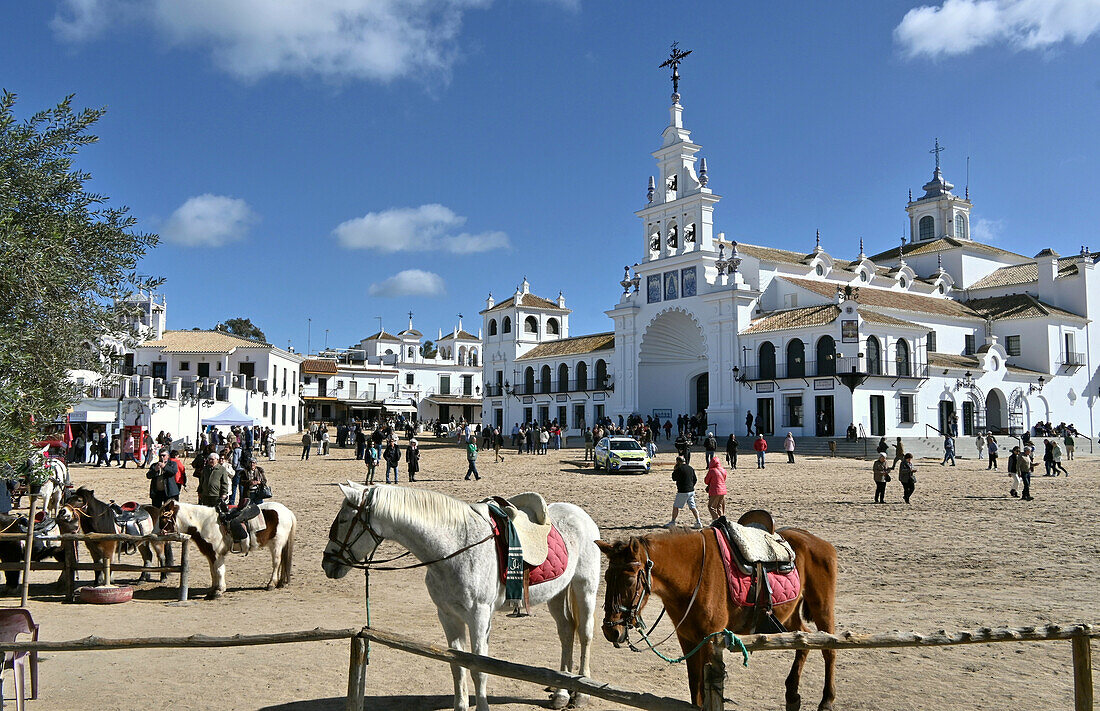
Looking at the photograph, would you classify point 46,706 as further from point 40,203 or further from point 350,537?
point 40,203

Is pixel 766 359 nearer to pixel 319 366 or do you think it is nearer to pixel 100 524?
pixel 100 524

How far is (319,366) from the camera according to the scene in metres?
75.2

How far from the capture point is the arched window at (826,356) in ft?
136

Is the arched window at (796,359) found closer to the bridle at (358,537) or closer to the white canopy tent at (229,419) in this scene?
the white canopy tent at (229,419)

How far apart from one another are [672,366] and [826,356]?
12.0 m

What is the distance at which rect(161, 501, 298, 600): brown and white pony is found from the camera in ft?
37.8

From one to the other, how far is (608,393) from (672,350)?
4924 mm

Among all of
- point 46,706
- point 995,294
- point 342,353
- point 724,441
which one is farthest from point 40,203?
point 342,353

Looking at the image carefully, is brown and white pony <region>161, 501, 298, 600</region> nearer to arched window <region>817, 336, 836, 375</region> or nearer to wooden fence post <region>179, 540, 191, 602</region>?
wooden fence post <region>179, 540, 191, 602</region>

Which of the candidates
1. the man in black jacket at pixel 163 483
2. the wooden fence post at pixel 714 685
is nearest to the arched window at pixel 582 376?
the man in black jacket at pixel 163 483

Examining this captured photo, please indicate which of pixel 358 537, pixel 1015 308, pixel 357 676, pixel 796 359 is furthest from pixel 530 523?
pixel 1015 308

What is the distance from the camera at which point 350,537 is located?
6.34 meters

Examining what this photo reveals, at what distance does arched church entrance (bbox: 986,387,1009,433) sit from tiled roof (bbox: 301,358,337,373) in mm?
50081

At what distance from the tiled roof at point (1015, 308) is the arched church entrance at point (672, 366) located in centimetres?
1689
